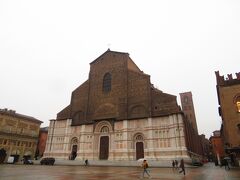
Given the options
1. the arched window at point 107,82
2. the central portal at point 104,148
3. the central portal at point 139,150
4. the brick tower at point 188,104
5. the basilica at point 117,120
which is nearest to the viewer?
the basilica at point 117,120

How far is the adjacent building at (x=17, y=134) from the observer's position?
4047cm

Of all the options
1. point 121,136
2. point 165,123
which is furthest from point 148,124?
point 121,136

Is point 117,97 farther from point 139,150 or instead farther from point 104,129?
point 139,150

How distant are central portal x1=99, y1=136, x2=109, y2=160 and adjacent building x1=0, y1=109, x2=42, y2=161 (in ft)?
75.6

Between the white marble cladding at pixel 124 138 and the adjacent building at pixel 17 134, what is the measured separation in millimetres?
12827

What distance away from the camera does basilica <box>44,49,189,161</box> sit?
26.5 metres

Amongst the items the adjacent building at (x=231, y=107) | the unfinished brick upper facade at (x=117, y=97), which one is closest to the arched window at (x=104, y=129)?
the unfinished brick upper facade at (x=117, y=97)

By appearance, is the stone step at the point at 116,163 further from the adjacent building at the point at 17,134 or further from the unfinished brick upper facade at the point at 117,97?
the adjacent building at the point at 17,134

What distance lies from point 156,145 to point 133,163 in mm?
4066

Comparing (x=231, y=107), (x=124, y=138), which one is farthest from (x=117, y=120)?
(x=231, y=107)

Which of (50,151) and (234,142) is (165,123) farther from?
(50,151)

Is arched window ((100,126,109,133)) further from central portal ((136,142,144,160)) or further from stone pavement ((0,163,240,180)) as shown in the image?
stone pavement ((0,163,240,180))

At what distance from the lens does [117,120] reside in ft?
99.0

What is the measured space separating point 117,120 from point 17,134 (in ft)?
85.2
